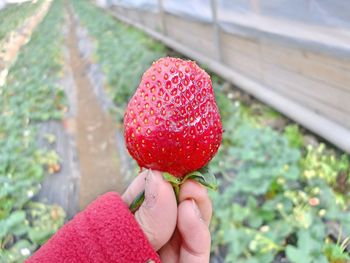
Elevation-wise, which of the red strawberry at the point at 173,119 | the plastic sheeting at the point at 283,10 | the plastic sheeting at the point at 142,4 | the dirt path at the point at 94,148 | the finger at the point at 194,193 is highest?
the red strawberry at the point at 173,119

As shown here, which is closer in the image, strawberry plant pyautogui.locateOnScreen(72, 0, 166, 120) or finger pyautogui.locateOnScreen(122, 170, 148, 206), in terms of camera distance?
finger pyautogui.locateOnScreen(122, 170, 148, 206)

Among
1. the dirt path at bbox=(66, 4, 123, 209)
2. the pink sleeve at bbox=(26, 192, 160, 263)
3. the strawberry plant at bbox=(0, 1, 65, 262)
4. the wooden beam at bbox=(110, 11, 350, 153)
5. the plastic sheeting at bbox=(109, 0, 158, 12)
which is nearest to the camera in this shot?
the pink sleeve at bbox=(26, 192, 160, 263)

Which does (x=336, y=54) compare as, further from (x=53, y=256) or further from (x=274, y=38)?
(x=53, y=256)

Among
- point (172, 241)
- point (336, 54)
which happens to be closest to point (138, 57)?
point (336, 54)

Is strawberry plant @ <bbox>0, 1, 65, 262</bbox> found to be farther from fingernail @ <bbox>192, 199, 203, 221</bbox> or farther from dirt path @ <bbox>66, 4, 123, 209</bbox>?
fingernail @ <bbox>192, 199, 203, 221</bbox>

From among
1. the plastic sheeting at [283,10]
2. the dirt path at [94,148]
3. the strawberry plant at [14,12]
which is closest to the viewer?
the strawberry plant at [14,12]

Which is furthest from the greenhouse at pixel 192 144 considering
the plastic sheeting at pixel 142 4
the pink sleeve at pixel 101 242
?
the plastic sheeting at pixel 142 4

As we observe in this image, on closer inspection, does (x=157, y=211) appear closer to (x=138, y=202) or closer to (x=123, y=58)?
(x=138, y=202)

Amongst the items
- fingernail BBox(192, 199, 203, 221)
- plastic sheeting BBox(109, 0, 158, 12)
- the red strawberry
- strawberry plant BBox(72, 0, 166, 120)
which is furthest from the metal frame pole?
fingernail BBox(192, 199, 203, 221)

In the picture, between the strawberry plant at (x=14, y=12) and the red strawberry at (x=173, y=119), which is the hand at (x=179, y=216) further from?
the strawberry plant at (x=14, y=12)
